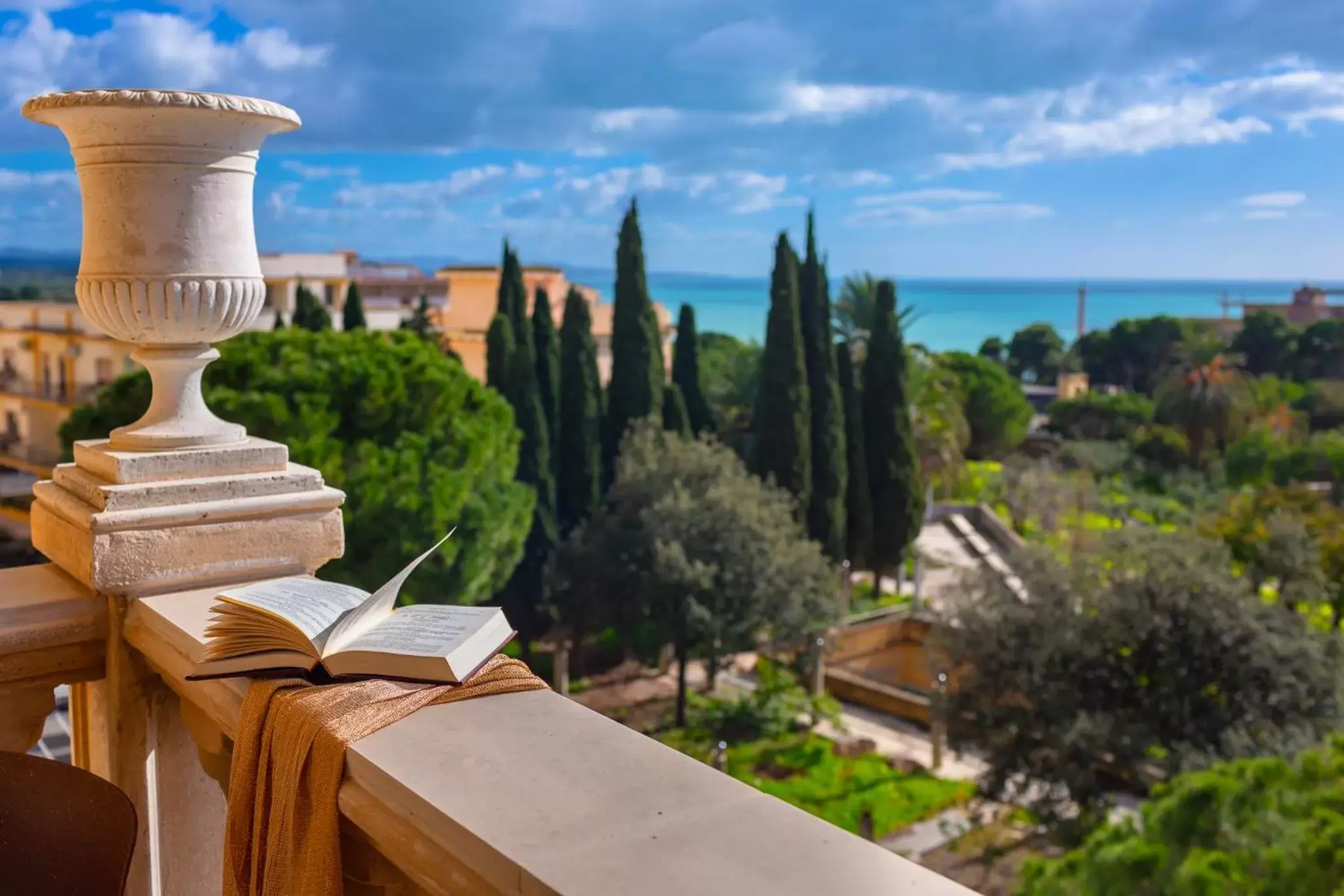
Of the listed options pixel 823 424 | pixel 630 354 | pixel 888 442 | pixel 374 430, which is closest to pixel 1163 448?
pixel 888 442

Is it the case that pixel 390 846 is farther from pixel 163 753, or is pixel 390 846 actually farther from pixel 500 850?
pixel 163 753

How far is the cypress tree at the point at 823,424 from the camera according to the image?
18.4 meters

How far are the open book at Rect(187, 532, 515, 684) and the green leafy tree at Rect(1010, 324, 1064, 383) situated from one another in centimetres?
5281

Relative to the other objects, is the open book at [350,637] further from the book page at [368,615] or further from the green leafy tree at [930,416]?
the green leafy tree at [930,416]

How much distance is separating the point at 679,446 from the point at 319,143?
37977 mm

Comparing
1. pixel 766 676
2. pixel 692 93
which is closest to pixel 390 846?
pixel 766 676

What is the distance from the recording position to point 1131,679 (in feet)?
35.8

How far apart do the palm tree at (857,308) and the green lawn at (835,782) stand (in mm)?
11103

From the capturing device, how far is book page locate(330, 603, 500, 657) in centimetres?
145

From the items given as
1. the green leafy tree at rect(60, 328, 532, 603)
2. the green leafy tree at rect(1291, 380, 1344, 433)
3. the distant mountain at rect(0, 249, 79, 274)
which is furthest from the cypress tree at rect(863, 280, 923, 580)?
the green leafy tree at rect(1291, 380, 1344, 433)

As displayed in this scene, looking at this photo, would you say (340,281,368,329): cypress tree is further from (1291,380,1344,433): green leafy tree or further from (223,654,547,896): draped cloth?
(1291,380,1344,433): green leafy tree

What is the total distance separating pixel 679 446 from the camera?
614 inches

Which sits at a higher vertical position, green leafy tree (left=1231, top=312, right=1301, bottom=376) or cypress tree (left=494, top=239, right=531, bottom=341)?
cypress tree (left=494, top=239, right=531, bottom=341)

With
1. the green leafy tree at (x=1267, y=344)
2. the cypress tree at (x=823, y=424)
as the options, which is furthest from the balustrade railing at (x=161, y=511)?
the green leafy tree at (x=1267, y=344)
